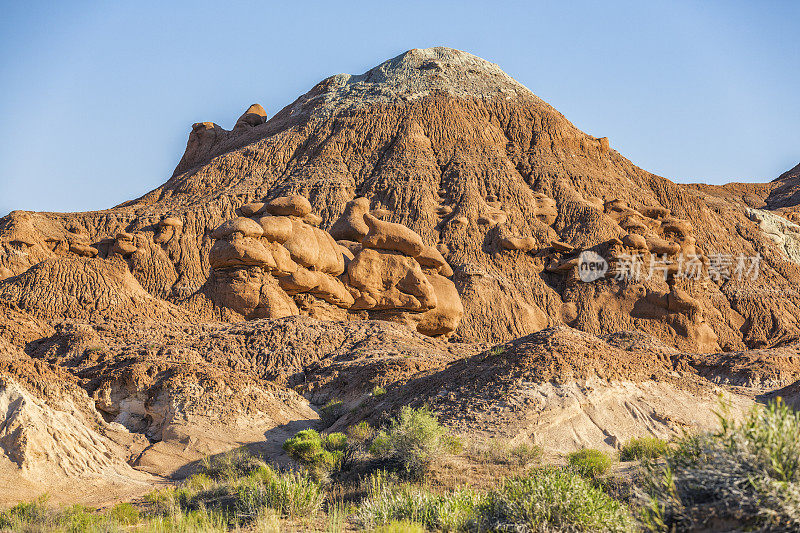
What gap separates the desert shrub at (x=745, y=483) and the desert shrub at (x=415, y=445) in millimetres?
6853

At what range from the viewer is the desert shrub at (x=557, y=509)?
827 cm

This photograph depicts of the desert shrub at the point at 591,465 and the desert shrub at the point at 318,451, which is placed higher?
the desert shrub at the point at 318,451

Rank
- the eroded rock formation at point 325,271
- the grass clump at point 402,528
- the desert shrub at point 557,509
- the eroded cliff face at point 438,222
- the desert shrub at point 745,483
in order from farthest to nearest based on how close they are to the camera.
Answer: the eroded cliff face at point 438,222, the eroded rock formation at point 325,271, the grass clump at point 402,528, the desert shrub at point 557,509, the desert shrub at point 745,483

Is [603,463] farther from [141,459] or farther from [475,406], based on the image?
[141,459]

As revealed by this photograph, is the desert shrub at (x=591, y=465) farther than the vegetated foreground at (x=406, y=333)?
Yes

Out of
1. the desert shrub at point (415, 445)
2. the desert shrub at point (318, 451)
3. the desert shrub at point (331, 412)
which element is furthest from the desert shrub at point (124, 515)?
the desert shrub at point (331, 412)

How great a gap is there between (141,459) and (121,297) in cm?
1397

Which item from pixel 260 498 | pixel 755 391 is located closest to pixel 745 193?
pixel 755 391

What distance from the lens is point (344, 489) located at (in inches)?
527

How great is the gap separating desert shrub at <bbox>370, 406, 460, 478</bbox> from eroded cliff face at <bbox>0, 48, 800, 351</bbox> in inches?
719

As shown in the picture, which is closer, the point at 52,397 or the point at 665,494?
→ the point at 665,494

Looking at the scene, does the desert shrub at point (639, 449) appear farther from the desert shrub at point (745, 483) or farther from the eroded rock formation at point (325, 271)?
the eroded rock formation at point (325, 271)

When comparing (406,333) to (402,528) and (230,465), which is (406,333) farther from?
(402,528)

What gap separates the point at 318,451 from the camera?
15547 millimetres
